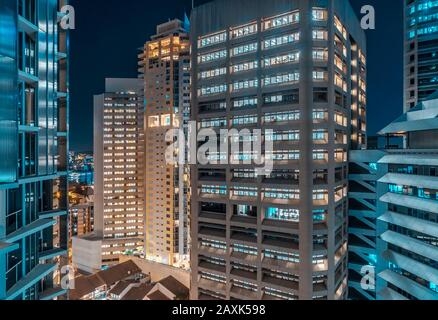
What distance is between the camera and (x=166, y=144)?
69.9 m

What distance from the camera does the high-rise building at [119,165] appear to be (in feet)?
Result: 259

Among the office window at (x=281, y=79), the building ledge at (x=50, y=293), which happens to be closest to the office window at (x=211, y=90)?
the office window at (x=281, y=79)

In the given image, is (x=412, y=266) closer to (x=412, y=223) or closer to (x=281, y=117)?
(x=412, y=223)

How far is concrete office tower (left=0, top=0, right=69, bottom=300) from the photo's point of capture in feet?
27.7

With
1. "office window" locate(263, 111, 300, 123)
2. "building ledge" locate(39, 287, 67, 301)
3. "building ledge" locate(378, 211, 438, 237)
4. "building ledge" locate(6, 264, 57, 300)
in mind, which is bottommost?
"building ledge" locate(39, 287, 67, 301)

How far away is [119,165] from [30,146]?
72948mm

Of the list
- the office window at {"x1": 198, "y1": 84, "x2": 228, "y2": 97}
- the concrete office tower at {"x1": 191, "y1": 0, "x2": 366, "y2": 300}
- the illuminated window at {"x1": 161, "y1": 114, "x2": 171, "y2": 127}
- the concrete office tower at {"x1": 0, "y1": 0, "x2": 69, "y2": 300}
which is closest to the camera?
the concrete office tower at {"x1": 0, "y1": 0, "x2": 69, "y2": 300}

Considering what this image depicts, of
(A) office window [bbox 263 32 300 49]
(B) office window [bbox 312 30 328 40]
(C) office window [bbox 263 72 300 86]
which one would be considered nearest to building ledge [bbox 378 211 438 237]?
(C) office window [bbox 263 72 300 86]

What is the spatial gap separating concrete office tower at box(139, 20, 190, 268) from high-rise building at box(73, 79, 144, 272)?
10.4m

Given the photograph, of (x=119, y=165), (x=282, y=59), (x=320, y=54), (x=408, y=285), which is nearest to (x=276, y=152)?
(x=282, y=59)

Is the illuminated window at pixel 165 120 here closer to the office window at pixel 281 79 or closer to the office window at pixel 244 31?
the office window at pixel 244 31

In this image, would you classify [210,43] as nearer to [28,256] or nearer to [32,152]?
[32,152]

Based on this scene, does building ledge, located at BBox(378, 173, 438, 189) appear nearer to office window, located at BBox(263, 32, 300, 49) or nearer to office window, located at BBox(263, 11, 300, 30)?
office window, located at BBox(263, 32, 300, 49)

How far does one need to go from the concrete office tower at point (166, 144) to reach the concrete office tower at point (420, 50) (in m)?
45.1
